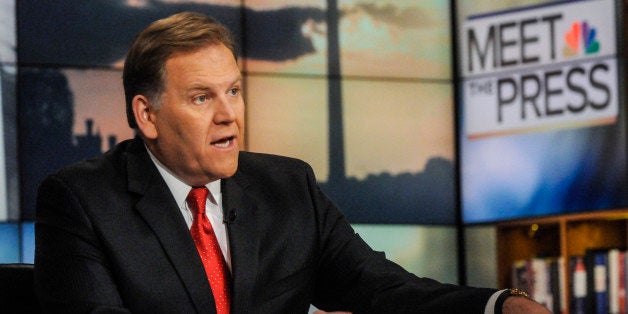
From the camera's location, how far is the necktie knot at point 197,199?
216 cm

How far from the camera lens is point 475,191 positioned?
20.2ft

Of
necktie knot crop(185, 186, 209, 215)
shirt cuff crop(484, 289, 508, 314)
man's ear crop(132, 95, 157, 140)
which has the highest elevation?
man's ear crop(132, 95, 157, 140)

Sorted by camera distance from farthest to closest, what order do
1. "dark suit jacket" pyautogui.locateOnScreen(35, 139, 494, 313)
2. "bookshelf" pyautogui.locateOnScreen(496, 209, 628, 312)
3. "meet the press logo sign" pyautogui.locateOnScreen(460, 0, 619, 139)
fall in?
"meet the press logo sign" pyautogui.locateOnScreen(460, 0, 619, 139) < "bookshelf" pyautogui.locateOnScreen(496, 209, 628, 312) < "dark suit jacket" pyautogui.locateOnScreen(35, 139, 494, 313)

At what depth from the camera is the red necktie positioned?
6.82 ft

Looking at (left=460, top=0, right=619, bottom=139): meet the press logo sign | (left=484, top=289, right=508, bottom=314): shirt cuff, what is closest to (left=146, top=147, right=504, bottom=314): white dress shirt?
(left=484, top=289, right=508, bottom=314): shirt cuff

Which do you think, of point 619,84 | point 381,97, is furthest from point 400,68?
point 619,84

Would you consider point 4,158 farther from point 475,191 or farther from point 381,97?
point 475,191

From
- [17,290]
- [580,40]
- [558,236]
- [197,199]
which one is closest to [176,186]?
[197,199]

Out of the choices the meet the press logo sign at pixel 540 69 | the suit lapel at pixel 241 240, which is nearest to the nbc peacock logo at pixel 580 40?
the meet the press logo sign at pixel 540 69

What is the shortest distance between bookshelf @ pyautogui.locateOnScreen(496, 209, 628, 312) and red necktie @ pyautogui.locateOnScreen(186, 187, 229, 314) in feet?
10.8

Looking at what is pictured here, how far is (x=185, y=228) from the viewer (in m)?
2.09

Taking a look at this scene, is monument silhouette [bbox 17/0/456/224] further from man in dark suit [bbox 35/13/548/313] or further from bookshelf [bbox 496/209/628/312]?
man in dark suit [bbox 35/13/548/313]

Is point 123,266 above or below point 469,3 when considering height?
below

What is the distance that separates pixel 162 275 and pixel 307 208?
0.39 meters
